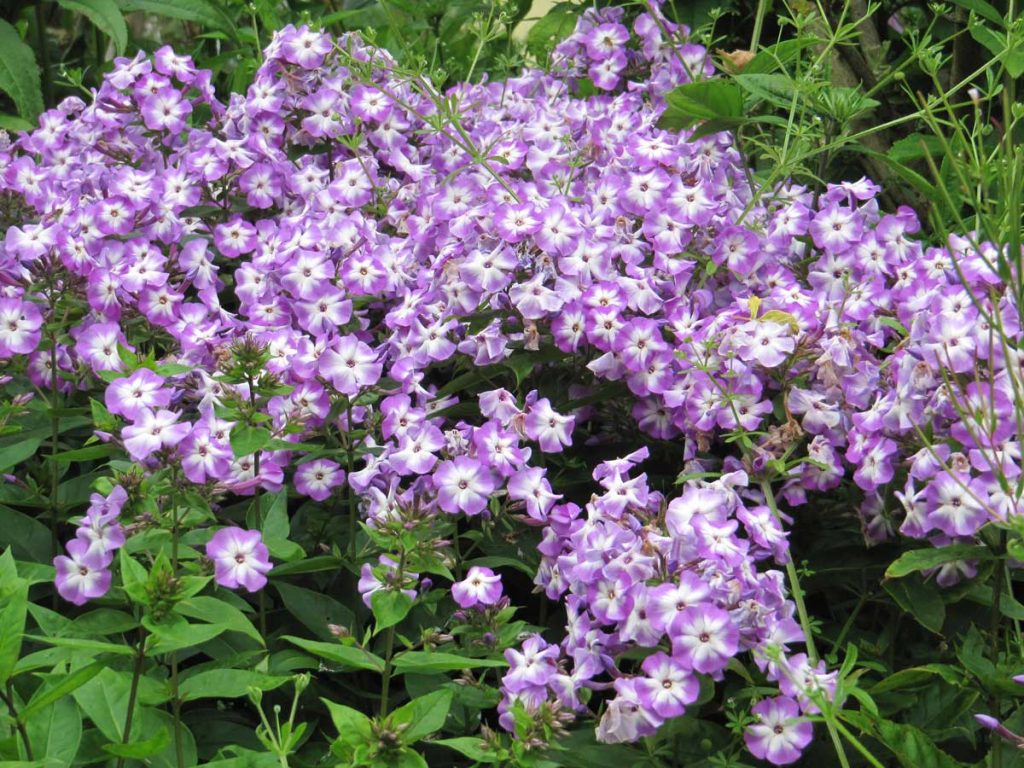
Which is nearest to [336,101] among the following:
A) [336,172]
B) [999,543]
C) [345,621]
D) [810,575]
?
[336,172]

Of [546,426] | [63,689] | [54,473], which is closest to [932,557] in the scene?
[546,426]

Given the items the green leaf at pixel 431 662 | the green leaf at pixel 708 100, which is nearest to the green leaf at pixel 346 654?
the green leaf at pixel 431 662

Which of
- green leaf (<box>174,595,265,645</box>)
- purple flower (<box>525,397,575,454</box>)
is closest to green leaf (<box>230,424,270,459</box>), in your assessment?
green leaf (<box>174,595,265,645</box>)

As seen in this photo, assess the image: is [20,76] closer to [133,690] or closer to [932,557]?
[133,690]

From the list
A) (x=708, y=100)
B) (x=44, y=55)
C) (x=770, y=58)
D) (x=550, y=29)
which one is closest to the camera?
(x=708, y=100)

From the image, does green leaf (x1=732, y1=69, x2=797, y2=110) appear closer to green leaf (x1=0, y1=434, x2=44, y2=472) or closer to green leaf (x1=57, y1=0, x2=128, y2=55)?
green leaf (x1=0, y1=434, x2=44, y2=472)

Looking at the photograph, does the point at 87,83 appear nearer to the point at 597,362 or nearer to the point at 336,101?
the point at 336,101
